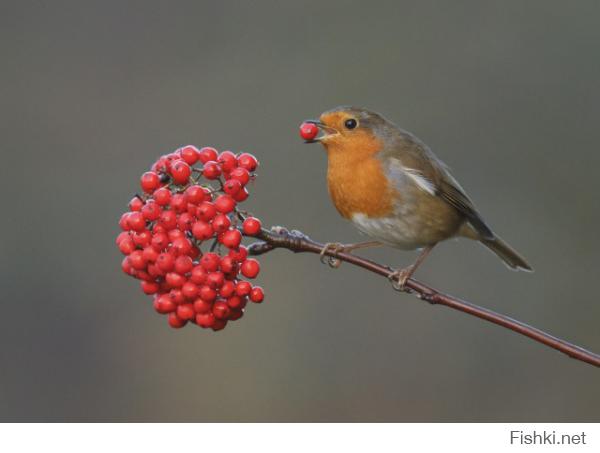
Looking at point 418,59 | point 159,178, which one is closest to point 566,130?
point 418,59

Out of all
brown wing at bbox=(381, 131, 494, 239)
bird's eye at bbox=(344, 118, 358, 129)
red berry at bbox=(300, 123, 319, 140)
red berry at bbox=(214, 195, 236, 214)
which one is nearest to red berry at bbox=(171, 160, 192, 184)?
red berry at bbox=(214, 195, 236, 214)

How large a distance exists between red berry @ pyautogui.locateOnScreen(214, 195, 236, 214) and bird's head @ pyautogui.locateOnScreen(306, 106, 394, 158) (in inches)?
42.3

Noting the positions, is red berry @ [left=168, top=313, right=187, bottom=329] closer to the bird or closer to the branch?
the branch

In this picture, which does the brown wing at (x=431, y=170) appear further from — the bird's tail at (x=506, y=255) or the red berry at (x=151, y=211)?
the red berry at (x=151, y=211)

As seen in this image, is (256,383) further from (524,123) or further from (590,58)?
(590,58)

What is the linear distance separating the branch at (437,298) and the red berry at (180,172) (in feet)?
0.92

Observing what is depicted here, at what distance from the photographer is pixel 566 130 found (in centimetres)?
697

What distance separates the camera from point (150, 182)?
7.76ft

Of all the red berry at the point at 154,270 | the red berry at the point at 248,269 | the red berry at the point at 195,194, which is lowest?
the red berry at the point at 154,270

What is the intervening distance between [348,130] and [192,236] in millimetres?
1248

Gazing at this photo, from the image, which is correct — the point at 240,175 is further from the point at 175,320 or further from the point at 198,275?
the point at 175,320

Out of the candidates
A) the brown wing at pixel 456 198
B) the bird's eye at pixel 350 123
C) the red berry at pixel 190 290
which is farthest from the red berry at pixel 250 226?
the brown wing at pixel 456 198

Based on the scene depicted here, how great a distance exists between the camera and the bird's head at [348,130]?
346cm

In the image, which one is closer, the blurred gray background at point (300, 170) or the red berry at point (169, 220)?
the red berry at point (169, 220)
